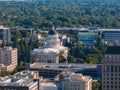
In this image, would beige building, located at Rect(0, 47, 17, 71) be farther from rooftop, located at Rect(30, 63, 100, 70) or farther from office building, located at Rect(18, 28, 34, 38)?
office building, located at Rect(18, 28, 34, 38)

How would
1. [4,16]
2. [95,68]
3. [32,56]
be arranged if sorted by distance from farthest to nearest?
1. [4,16]
2. [32,56]
3. [95,68]

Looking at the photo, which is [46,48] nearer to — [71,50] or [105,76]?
[71,50]

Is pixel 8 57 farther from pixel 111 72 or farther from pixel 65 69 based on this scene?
pixel 111 72

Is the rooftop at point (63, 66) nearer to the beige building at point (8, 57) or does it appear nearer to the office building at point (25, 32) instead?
the beige building at point (8, 57)

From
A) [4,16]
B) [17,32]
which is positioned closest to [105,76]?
[17,32]

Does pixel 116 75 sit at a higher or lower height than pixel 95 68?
higher

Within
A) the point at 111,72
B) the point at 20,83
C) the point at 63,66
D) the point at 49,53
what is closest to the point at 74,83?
the point at 111,72

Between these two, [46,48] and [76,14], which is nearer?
[46,48]

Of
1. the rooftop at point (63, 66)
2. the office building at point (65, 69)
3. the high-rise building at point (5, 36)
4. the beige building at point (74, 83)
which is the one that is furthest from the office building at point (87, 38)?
the beige building at point (74, 83)
